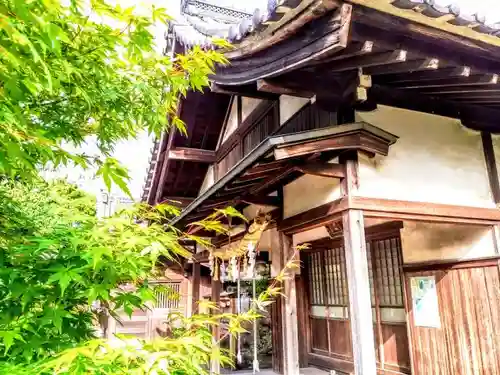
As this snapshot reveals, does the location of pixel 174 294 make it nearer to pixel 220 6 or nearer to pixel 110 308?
pixel 110 308

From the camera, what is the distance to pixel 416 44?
3443 mm

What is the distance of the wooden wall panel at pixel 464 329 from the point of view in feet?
15.9

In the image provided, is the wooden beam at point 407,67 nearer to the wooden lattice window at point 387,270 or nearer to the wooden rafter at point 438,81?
the wooden rafter at point 438,81

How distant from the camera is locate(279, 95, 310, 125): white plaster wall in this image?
528 cm

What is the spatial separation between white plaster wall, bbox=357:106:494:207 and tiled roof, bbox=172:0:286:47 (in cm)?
171

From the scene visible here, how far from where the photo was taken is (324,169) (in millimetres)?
4219

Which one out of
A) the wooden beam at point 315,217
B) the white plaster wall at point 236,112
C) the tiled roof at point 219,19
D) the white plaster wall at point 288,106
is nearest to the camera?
the tiled roof at point 219,19

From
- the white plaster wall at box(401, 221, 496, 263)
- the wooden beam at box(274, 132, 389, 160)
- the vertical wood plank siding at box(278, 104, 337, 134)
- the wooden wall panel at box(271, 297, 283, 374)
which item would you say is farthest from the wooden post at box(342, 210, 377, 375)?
the wooden wall panel at box(271, 297, 283, 374)

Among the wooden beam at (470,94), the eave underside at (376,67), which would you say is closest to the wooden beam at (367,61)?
the eave underside at (376,67)

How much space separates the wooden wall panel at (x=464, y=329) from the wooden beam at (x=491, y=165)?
1.01 metres

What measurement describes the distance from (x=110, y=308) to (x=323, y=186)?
9.94 ft

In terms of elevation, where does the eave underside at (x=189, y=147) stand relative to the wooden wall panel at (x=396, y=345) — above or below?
above

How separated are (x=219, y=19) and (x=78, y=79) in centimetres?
939

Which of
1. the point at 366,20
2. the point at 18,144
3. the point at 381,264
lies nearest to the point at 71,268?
the point at 18,144
